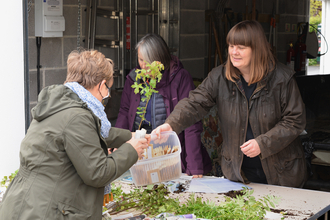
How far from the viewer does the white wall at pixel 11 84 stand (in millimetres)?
2652

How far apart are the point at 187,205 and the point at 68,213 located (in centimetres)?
76

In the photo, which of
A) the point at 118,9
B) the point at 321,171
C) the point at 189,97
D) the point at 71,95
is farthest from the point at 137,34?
the point at 71,95

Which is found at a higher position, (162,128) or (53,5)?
(53,5)

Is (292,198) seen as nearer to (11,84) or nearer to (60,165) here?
(60,165)

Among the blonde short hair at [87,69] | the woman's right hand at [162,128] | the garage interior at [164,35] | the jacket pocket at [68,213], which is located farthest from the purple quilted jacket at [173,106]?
the jacket pocket at [68,213]

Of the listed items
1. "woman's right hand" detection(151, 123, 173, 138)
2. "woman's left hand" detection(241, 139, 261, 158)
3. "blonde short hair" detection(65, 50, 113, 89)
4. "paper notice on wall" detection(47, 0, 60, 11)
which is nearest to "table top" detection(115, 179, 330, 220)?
"woman's left hand" detection(241, 139, 261, 158)

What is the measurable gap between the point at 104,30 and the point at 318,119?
2.50 meters

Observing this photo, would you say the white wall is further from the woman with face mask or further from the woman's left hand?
the woman's left hand

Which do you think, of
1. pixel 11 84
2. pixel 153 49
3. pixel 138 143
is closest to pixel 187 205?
pixel 138 143

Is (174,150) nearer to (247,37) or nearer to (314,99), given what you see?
(247,37)

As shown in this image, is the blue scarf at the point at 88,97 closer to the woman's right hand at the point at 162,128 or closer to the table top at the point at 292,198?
the woman's right hand at the point at 162,128

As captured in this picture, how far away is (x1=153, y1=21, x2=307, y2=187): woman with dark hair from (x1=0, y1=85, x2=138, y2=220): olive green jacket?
92 cm

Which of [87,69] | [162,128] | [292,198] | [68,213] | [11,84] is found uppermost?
[87,69]

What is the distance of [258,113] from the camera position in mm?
2551
